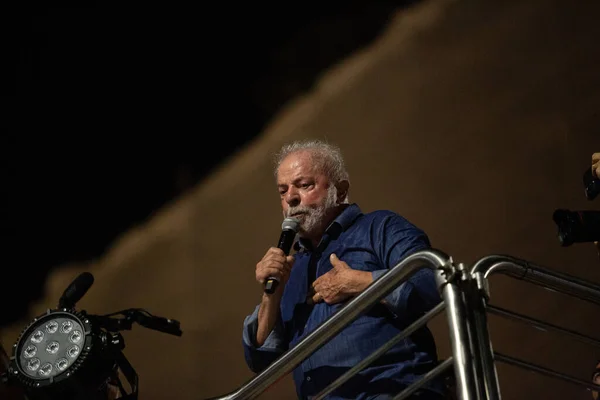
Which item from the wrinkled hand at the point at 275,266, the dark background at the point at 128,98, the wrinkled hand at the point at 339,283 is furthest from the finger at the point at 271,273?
the dark background at the point at 128,98

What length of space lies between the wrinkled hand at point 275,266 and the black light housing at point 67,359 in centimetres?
39

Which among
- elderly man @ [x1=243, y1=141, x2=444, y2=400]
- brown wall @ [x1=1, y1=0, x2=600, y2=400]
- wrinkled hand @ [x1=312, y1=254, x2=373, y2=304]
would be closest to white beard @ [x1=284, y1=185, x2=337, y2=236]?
elderly man @ [x1=243, y1=141, x2=444, y2=400]

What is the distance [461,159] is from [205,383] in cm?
140

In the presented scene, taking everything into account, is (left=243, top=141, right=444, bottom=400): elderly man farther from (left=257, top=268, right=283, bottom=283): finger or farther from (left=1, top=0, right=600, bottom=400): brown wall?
(left=1, top=0, right=600, bottom=400): brown wall

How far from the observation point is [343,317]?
1.41 meters

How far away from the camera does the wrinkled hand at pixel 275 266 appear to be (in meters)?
1.78

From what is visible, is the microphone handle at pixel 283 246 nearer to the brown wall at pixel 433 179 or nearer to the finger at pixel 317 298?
the finger at pixel 317 298

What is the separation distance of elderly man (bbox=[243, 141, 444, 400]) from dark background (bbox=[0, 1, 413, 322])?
1.32m

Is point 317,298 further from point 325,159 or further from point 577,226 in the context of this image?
point 577,226

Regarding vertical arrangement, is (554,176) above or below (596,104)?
below

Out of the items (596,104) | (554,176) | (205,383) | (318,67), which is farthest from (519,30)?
(205,383)

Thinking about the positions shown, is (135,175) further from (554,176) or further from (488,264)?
(488,264)

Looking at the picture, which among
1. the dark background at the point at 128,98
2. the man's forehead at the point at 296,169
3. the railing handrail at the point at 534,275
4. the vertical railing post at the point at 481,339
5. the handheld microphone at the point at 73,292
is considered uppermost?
the dark background at the point at 128,98

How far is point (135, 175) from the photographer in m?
3.50
